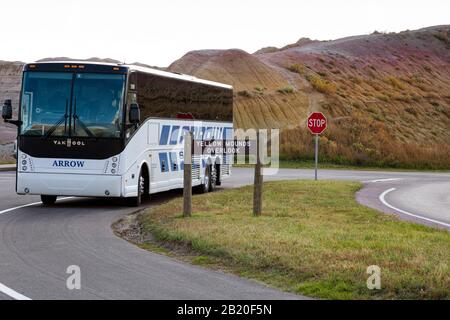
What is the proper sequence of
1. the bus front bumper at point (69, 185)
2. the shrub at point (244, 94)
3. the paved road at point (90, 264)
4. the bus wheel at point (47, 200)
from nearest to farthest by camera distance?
1. the paved road at point (90, 264)
2. the bus front bumper at point (69, 185)
3. the bus wheel at point (47, 200)
4. the shrub at point (244, 94)

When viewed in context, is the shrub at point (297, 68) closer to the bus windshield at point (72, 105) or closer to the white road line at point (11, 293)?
the bus windshield at point (72, 105)

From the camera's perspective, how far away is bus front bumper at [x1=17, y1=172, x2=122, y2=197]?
21.0 m

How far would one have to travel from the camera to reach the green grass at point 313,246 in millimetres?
10758

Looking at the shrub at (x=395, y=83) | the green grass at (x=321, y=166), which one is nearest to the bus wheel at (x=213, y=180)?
the green grass at (x=321, y=166)

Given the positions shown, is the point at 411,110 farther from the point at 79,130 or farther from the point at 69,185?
the point at 69,185

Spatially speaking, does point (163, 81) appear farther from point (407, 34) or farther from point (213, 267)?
point (407, 34)

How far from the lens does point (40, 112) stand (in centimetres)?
2122

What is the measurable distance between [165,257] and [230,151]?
18176mm

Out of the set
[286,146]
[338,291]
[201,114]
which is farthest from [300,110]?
[338,291]

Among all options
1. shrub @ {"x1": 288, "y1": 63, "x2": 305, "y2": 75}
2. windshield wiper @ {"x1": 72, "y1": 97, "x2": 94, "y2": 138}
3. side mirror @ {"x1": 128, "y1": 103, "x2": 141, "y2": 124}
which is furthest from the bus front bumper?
shrub @ {"x1": 288, "y1": 63, "x2": 305, "y2": 75}

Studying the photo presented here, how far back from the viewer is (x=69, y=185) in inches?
826

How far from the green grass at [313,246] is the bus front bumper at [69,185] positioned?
1439 millimetres

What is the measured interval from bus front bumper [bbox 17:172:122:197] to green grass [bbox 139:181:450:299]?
144 centimetres
